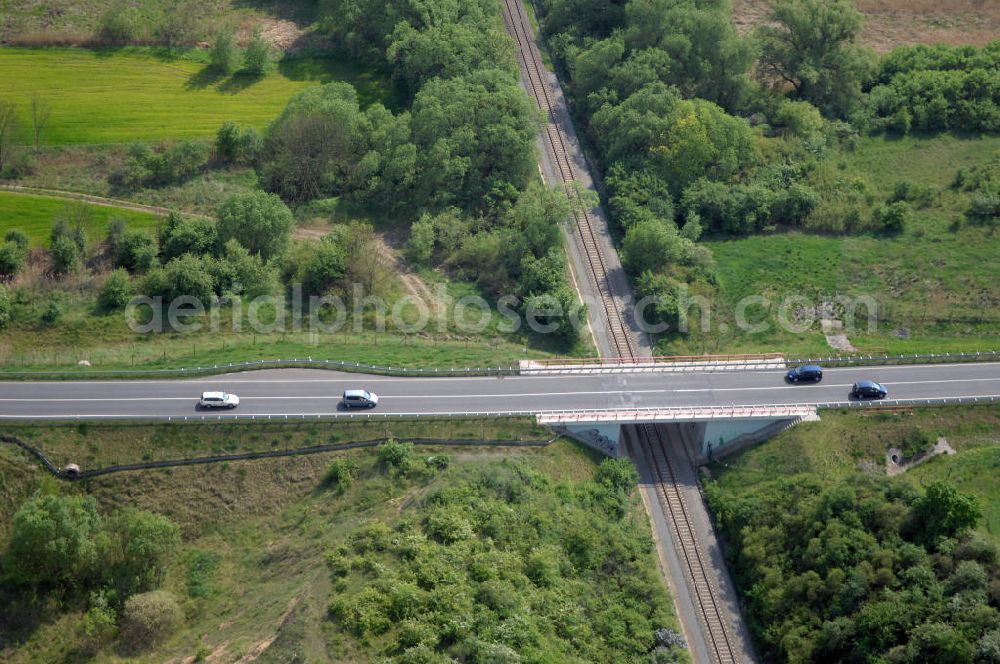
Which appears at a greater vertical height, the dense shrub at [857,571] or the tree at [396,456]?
the tree at [396,456]

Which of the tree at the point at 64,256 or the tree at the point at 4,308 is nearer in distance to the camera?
the tree at the point at 4,308

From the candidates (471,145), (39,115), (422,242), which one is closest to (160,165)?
(39,115)

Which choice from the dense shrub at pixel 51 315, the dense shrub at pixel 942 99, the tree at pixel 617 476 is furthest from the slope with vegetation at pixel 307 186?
the dense shrub at pixel 942 99

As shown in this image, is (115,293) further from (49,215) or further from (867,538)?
(867,538)

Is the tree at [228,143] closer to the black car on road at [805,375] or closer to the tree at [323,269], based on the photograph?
the tree at [323,269]

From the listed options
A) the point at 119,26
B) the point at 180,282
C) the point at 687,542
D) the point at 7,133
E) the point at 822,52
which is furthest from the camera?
the point at 119,26

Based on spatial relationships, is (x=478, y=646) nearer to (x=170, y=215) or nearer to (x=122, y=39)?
(x=170, y=215)
